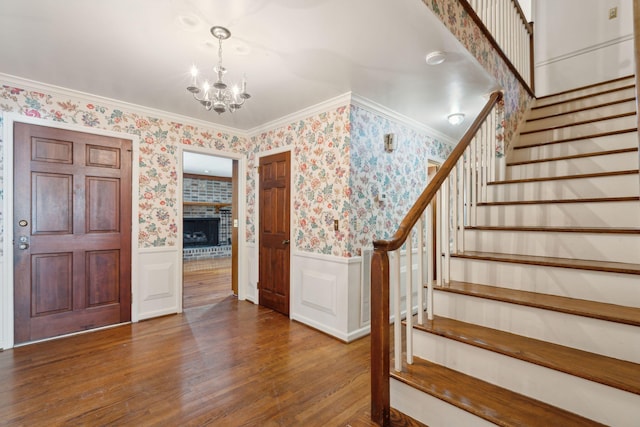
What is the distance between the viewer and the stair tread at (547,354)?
43.7 inches

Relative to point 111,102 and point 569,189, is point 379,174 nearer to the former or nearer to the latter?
point 569,189

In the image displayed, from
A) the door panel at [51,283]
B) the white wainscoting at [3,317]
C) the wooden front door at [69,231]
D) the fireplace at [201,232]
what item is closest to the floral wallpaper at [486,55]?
the wooden front door at [69,231]

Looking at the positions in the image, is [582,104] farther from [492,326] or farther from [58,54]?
[58,54]

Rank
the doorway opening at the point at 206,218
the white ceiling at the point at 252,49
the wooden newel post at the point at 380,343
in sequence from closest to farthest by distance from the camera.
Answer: the wooden newel post at the point at 380,343 → the white ceiling at the point at 252,49 → the doorway opening at the point at 206,218

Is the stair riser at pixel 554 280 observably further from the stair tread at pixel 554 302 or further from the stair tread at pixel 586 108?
the stair tread at pixel 586 108

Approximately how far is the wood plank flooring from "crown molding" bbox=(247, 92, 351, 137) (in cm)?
236

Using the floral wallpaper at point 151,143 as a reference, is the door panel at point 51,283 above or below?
below

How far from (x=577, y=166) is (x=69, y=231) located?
456cm

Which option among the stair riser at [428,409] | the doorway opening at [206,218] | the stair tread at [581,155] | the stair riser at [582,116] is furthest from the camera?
the doorway opening at [206,218]

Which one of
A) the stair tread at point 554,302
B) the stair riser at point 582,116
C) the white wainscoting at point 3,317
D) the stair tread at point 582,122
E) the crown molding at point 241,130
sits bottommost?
the white wainscoting at point 3,317

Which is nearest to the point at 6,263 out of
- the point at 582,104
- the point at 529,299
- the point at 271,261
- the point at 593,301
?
the point at 271,261

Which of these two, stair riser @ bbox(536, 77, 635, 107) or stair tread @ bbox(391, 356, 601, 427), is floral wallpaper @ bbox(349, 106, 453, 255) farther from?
stair tread @ bbox(391, 356, 601, 427)

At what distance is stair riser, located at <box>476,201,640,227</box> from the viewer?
173 cm

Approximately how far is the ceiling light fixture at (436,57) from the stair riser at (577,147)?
1244mm
